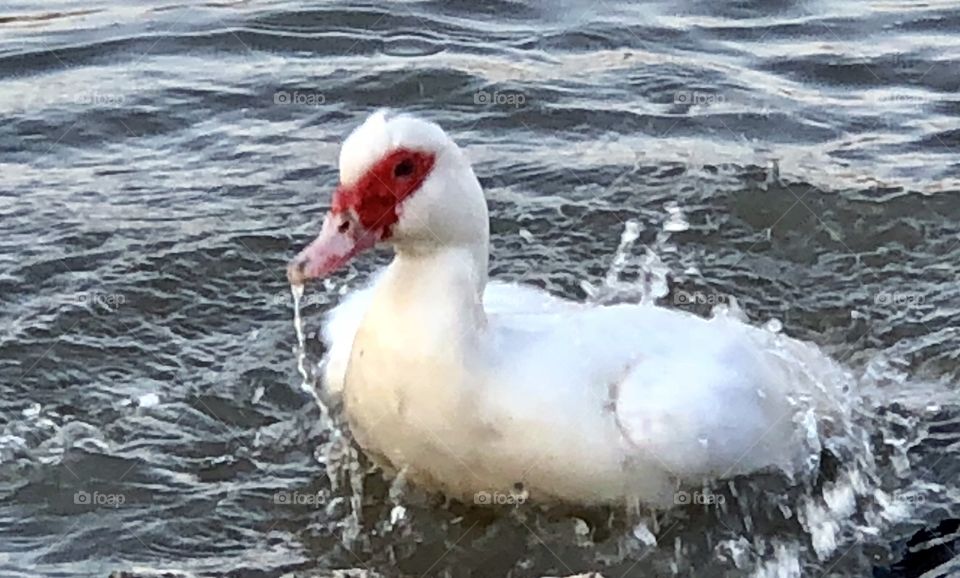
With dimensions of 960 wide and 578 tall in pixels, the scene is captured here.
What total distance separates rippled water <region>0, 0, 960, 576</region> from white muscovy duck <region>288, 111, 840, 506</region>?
0.73 ft

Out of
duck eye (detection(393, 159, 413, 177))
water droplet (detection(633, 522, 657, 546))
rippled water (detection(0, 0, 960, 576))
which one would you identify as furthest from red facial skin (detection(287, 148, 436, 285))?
water droplet (detection(633, 522, 657, 546))

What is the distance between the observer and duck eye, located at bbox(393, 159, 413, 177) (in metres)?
5.19

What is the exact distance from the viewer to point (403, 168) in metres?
5.21

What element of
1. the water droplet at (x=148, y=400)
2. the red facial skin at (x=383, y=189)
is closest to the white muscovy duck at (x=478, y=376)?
the red facial skin at (x=383, y=189)

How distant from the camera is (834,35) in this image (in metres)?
9.56

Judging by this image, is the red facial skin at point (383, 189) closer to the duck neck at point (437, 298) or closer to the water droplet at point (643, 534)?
the duck neck at point (437, 298)

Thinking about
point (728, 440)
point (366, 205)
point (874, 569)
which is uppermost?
point (366, 205)

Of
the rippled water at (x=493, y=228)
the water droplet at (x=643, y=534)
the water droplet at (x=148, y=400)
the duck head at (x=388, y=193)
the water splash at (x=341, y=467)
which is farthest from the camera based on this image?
the water droplet at (x=148, y=400)

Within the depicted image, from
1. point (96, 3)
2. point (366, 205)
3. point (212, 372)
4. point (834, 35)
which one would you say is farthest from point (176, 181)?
point (834, 35)

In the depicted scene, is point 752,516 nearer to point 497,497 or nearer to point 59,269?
point 497,497

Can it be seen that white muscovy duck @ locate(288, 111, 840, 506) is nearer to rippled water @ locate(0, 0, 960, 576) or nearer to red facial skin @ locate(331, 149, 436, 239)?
red facial skin @ locate(331, 149, 436, 239)

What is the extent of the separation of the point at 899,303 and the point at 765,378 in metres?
1.54

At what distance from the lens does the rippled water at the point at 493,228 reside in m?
5.65

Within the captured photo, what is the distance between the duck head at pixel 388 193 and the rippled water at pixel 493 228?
0.90 meters
